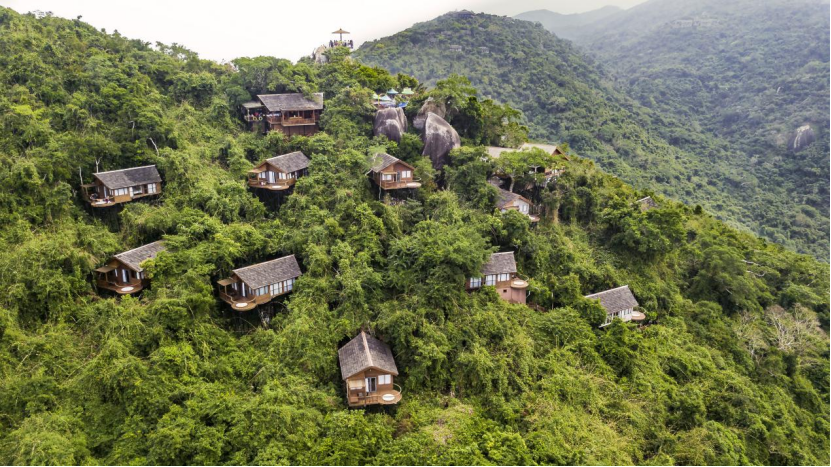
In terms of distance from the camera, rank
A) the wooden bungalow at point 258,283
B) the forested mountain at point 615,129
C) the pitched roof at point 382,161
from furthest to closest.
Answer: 1. the forested mountain at point 615,129
2. the pitched roof at point 382,161
3. the wooden bungalow at point 258,283

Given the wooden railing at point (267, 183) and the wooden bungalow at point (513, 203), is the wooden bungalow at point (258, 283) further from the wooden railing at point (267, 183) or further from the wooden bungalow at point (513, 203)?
the wooden bungalow at point (513, 203)

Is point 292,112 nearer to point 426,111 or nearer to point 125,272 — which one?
point 426,111

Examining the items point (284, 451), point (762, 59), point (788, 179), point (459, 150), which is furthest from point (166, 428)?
point (762, 59)

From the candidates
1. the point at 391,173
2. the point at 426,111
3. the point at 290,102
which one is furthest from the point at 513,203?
the point at 290,102

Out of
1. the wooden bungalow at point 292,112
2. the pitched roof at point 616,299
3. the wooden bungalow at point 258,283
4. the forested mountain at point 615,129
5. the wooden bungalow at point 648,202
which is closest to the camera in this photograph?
the wooden bungalow at point 258,283

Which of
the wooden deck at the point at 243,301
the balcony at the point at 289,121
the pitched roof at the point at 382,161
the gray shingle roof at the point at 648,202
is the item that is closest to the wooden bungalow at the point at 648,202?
the gray shingle roof at the point at 648,202

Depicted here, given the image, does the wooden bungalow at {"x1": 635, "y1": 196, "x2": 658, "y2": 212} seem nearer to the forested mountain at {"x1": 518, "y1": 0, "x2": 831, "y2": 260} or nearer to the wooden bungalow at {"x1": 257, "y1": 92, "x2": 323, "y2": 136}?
the forested mountain at {"x1": 518, "y1": 0, "x2": 831, "y2": 260}

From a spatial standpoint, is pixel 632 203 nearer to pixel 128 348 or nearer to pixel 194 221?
pixel 194 221
